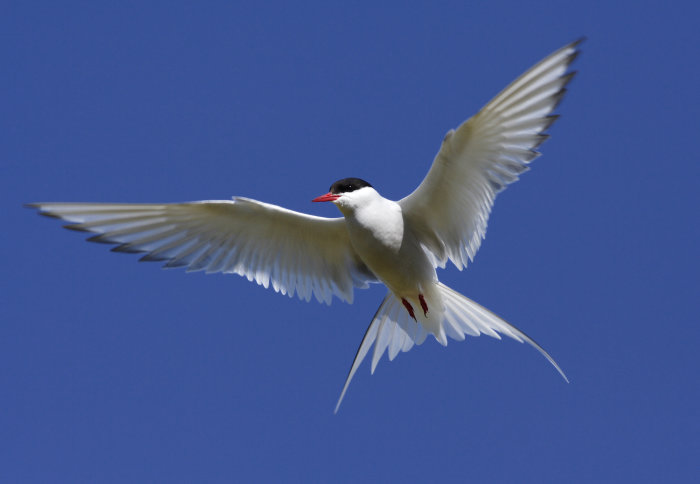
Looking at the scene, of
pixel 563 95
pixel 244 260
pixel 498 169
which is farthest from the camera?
pixel 244 260

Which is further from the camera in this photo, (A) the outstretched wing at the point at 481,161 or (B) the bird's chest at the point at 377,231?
(B) the bird's chest at the point at 377,231

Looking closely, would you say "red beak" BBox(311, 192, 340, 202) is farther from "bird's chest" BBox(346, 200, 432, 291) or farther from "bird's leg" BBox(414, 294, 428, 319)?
"bird's leg" BBox(414, 294, 428, 319)

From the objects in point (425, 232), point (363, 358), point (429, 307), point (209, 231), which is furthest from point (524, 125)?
point (209, 231)

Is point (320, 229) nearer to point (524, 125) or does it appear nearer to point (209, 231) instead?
point (209, 231)

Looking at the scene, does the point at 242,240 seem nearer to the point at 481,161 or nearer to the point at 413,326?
the point at 413,326

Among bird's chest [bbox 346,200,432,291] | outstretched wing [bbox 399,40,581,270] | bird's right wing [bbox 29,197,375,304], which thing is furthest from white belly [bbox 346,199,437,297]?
bird's right wing [bbox 29,197,375,304]

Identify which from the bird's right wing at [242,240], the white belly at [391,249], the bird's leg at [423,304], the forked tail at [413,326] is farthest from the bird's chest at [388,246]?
the bird's right wing at [242,240]

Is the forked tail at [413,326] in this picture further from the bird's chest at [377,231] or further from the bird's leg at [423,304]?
the bird's chest at [377,231]
